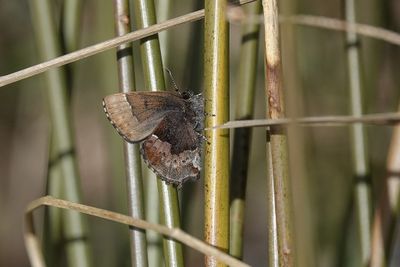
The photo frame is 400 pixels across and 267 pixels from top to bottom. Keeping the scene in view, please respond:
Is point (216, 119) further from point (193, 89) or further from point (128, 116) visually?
point (193, 89)

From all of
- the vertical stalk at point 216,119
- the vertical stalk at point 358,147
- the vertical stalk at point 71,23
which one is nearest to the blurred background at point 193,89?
the vertical stalk at point 358,147

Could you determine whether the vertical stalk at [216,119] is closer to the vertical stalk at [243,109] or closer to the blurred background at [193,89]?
the vertical stalk at [243,109]

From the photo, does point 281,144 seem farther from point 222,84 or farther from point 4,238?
point 4,238

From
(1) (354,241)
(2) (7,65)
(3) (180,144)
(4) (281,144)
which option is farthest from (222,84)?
(2) (7,65)

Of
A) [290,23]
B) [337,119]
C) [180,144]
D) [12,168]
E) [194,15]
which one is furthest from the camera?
[12,168]

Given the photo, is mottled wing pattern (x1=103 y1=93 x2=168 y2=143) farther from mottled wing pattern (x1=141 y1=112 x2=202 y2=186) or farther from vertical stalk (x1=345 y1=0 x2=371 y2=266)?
vertical stalk (x1=345 y1=0 x2=371 y2=266)

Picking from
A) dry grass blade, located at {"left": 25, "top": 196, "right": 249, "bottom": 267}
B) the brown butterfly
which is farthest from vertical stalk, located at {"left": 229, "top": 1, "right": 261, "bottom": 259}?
dry grass blade, located at {"left": 25, "top": 196, "right": 249, "bottom": 267}
